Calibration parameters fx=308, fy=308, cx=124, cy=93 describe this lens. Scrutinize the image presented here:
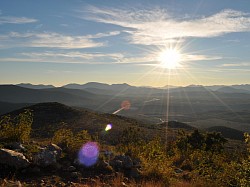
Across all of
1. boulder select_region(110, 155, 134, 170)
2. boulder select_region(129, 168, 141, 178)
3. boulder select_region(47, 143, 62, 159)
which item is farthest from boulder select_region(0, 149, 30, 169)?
boulder select_region(129, 168, 141, 178)

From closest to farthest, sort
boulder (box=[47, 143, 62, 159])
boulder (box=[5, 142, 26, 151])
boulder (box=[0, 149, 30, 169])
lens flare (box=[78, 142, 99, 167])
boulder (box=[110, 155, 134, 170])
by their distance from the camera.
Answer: boulder (box=[0, 149, 30, 169]) → boulder (box=[5, 142, 26, 151]) → boulder (box=[47, 143, 62, 159]) → lens flare (box=[78, 142, 99, 167]) → boulder (box=[110, 155, 134, 170])

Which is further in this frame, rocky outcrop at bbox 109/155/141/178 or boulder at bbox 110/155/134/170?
boulder at bbox 110/155/134/170

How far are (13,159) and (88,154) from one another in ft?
8.55

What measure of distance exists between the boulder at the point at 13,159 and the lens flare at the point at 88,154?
176 cm

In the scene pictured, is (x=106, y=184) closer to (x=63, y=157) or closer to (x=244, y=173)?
(x=63, y=157)

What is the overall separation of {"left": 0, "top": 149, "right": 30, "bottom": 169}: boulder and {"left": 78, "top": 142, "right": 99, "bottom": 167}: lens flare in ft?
5.79

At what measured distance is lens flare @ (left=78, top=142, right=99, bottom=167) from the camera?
9.27m

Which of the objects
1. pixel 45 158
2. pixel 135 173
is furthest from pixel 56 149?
pixel 135 173

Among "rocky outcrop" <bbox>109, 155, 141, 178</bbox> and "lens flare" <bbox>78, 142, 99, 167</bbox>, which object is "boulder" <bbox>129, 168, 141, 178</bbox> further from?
"lens flare" <bbox>78, 142, 99, 167</bbox>

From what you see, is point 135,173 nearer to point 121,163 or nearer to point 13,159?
point 121,163

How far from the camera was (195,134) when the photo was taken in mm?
21188

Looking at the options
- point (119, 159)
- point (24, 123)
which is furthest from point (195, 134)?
point (24, 123)

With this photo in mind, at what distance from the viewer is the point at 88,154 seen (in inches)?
387

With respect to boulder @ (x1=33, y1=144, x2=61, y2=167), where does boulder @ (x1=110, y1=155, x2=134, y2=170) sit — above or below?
below
